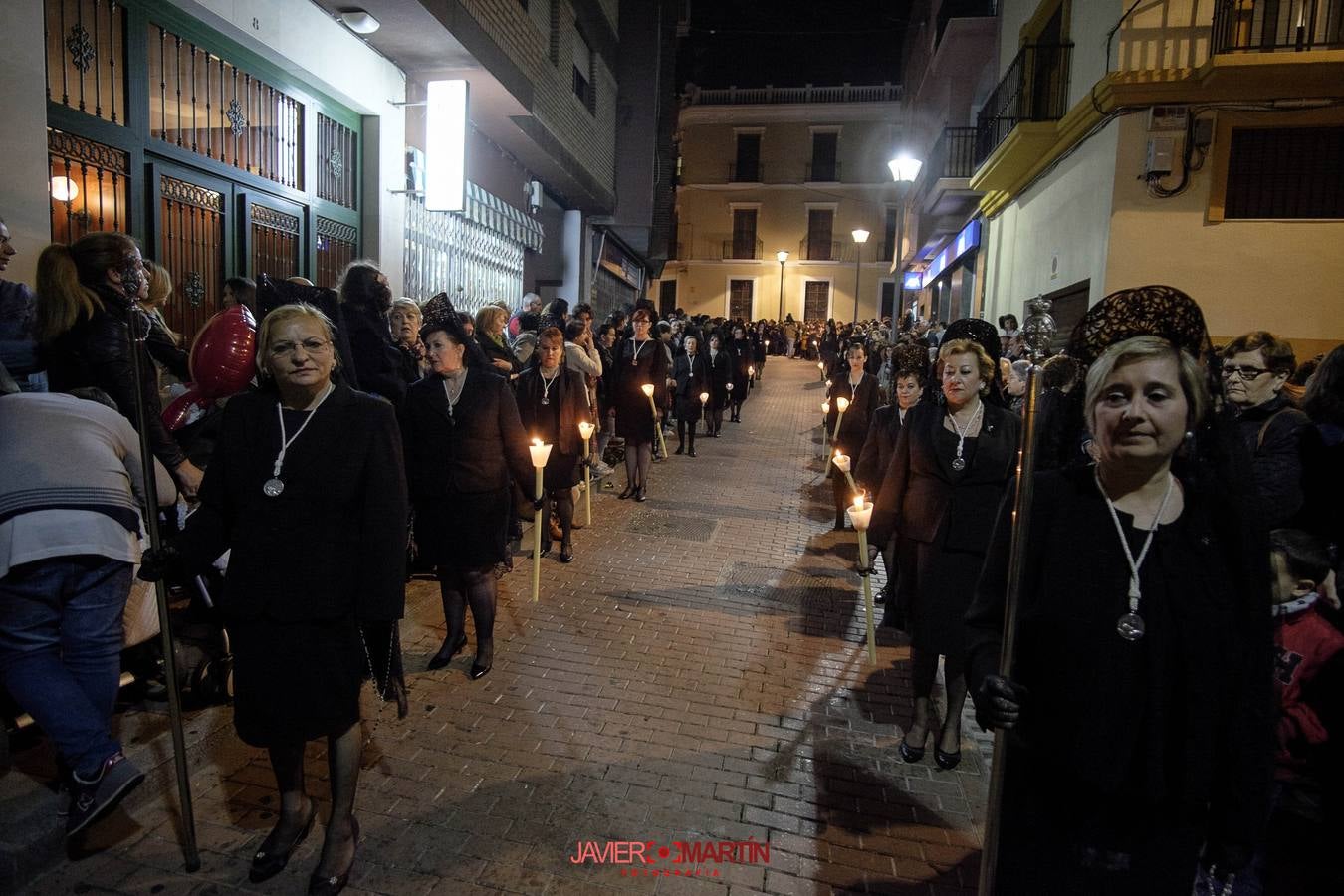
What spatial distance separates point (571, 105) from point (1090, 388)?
16.1 metres

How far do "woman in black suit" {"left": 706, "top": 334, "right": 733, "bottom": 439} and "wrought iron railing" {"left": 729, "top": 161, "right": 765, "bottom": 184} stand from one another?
33903 millimetres

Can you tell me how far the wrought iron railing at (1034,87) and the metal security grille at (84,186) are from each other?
12.7 m

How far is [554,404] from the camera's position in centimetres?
760

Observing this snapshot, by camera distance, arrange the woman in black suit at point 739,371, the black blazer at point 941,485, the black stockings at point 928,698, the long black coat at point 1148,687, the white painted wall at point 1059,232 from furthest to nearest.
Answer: the woman in black suit at point 739,371
the white painted wall at point 1059,232
the black stockings at point 928,698
the black blazer at point 941,485
the long black coat at point 1148,687

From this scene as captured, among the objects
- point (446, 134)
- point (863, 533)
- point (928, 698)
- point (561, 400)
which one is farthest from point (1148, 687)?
point (446, 134)

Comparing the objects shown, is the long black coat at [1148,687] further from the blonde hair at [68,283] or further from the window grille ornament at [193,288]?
the window grille ornament at [193,288]

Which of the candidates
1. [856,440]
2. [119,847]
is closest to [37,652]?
[119,847]

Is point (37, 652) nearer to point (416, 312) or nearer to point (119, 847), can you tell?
point (119, 847)

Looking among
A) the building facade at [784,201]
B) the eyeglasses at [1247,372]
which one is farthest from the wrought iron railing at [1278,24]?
the building facade at [784,201]

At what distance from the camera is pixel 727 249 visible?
49.0m

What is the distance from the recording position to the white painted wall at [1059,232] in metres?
11.6

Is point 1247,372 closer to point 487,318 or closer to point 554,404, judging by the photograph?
point 554,404

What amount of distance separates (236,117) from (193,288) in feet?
5.98

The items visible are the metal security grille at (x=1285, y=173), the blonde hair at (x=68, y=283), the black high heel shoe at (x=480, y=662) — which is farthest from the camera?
the metal security grille at (x=1285, y=173)
